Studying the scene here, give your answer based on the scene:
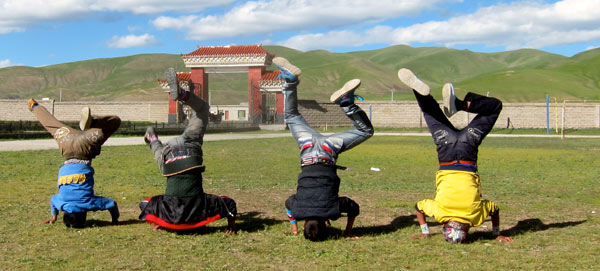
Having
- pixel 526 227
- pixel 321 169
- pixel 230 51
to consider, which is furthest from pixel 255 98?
pixel 321 169

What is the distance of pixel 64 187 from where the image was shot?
22.1 ft

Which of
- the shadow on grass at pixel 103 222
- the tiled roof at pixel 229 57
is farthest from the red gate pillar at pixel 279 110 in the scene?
the shadow on grass at pixel 103 222

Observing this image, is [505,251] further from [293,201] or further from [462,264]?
[293,201]

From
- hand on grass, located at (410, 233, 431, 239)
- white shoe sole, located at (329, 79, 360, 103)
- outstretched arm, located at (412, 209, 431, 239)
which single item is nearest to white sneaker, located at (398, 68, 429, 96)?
white shoe sole, located at (329, 79, 360, 103)

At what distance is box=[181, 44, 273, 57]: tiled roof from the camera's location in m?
41.0

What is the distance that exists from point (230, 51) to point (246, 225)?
→ 35.2 meters

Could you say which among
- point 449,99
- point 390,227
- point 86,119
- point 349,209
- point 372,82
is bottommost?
point 390,227

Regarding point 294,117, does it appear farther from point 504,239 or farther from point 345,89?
point 504,239

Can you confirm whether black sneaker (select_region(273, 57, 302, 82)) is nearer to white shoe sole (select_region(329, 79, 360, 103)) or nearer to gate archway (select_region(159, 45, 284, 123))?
white shoe sole (select_region(329, 79, 360, 103))

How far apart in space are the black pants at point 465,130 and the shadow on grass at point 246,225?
2428mm

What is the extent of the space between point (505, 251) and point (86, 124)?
5.11m

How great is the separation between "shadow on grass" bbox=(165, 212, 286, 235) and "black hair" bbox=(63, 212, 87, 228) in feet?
3.81

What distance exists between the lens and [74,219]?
6.71 m

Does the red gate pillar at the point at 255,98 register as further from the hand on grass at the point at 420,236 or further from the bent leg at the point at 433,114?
the hand on grass at the point at 420,236
